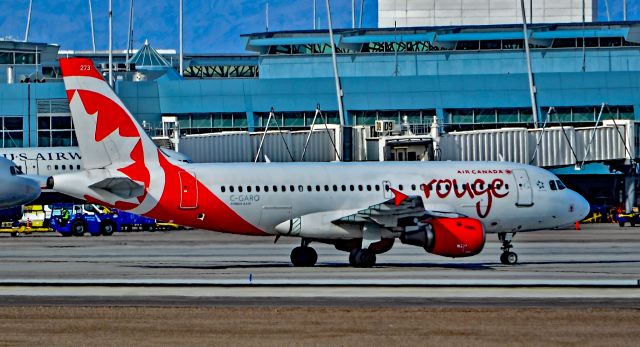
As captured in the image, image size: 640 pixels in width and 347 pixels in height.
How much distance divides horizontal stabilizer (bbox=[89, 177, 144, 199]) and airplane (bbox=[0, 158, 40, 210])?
184cm

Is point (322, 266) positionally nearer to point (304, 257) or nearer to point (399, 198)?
point (304, 257)

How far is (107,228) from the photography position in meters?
80.8

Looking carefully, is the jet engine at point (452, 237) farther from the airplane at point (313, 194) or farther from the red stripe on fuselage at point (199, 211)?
the red stripe on fuselage at point (199, 211)

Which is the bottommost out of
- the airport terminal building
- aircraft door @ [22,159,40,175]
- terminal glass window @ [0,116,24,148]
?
aircraft door @ [22,159,40,175]

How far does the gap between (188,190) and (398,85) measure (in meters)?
68.0

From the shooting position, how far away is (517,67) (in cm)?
11731

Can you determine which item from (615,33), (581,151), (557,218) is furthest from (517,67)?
(557,218)

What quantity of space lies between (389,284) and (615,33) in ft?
292

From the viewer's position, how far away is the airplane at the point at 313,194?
42781mm

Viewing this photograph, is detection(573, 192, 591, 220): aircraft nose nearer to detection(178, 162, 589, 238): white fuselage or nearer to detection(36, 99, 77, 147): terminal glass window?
detection(178, 162, 589, 238): white fuselage

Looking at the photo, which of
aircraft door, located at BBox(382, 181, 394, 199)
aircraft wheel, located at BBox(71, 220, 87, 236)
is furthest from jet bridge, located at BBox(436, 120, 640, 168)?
aircraft door, located at BBox(382, 181, 394, 199)

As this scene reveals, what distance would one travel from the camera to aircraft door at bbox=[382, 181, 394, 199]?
45.6 m

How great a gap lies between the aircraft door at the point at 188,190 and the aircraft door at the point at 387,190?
621 centimetres

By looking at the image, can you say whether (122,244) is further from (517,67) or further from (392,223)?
(517,67)
